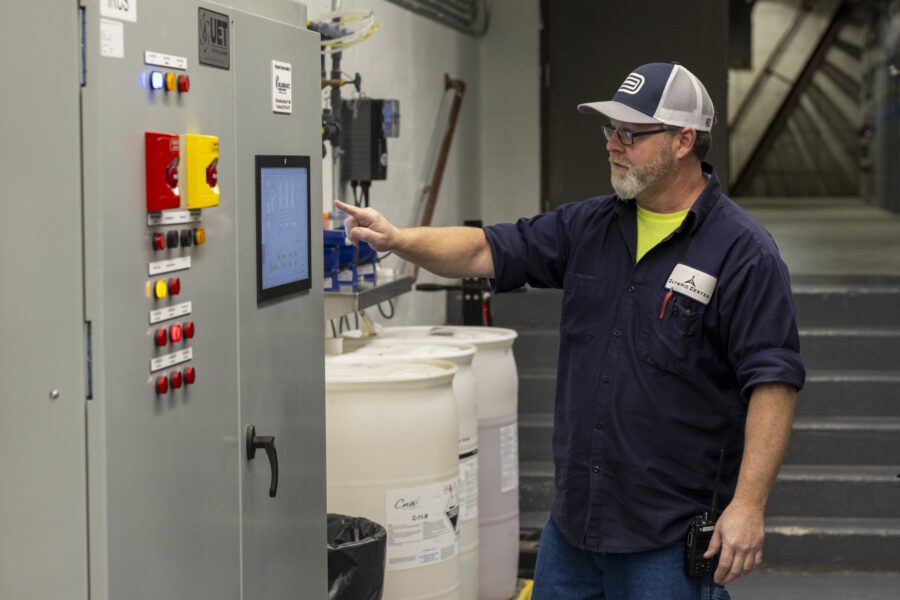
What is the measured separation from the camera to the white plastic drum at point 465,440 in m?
3.91

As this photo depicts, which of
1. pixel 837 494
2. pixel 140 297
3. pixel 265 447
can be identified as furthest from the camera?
pixel 837 494

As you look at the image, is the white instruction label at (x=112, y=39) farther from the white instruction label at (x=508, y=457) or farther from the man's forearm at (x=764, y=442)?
the white instruction label at (x=508, y=457)

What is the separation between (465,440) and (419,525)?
0.48 meters

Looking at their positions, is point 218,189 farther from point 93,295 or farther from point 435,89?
point 435,89

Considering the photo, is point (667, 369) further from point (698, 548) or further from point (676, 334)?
point (698, 548)

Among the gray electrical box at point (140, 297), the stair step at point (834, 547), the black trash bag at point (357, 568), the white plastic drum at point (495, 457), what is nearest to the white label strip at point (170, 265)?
the gray electrical box at point (140, 297)

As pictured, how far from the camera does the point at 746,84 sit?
21469 mm

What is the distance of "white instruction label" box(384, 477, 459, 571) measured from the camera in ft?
11.4

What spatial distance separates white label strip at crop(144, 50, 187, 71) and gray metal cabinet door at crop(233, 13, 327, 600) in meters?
0.24

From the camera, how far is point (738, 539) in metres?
2.50

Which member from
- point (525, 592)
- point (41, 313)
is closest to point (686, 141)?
point (41, 313)

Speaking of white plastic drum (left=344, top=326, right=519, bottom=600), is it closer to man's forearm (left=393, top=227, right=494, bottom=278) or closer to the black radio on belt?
man's forearm (left=393, top=227, right=494, bottom=278)

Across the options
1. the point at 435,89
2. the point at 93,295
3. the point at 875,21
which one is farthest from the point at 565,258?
the point at 875,21

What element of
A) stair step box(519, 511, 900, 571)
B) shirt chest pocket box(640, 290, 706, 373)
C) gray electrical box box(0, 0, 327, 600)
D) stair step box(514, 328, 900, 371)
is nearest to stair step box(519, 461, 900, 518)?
stair step box(519, 511, 900, 571)
